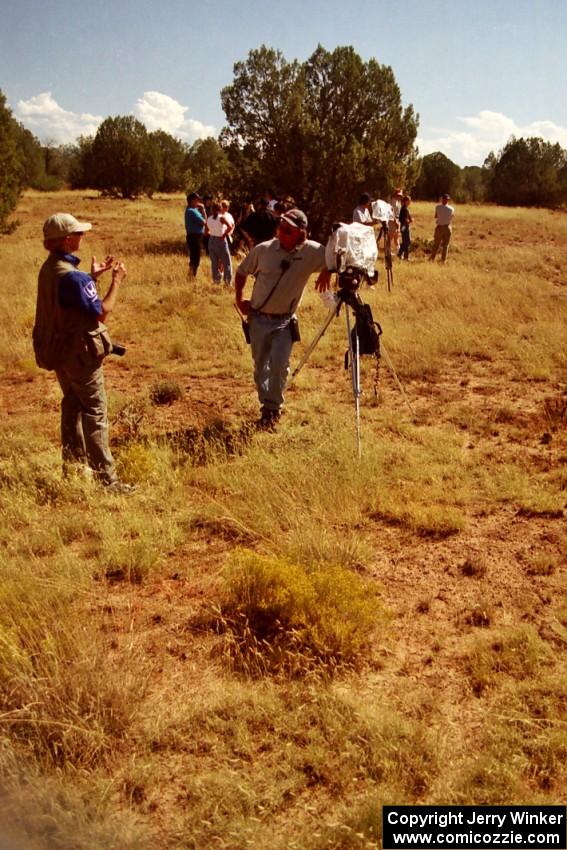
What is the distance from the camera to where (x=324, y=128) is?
18531 millimetres

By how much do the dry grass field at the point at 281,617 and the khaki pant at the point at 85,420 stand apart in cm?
30

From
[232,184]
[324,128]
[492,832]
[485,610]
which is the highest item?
[324,128]

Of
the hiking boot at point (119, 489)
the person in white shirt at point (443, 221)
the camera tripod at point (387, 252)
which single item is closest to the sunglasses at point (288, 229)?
the hiking boot at point (119, 489)

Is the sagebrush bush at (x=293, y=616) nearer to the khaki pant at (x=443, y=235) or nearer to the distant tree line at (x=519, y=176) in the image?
the khaki pant at (x=443, y=235)

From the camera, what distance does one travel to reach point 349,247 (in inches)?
209

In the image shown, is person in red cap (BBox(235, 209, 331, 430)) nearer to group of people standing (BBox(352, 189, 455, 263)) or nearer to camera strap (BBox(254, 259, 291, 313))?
camera strap (BBox(254, 259, 291, 313))

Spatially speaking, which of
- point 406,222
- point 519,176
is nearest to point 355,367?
point 406,222

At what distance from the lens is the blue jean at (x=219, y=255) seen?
12742 millimetres

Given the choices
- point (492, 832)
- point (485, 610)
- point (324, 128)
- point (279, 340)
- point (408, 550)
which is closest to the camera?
point (492, 832)

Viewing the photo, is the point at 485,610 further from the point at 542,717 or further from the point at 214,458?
the point at 214,458

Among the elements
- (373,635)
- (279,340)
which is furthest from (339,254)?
(373,635)

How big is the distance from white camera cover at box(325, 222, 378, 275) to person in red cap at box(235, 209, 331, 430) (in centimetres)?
26

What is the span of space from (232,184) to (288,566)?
58.1 ft

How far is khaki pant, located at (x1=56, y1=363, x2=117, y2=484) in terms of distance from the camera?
473 centimetres
